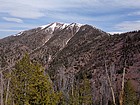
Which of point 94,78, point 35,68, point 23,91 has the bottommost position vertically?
point 94,78

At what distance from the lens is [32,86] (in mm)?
26531

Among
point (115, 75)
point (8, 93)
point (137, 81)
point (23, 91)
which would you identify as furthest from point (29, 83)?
point (115, 75)

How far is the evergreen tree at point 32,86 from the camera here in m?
26.0

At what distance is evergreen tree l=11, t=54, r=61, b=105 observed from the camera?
26.0 metres

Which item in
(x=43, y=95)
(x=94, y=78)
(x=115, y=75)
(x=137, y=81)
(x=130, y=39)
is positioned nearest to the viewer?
(x=43, y=95)

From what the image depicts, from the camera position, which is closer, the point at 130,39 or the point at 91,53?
the point at 130,39

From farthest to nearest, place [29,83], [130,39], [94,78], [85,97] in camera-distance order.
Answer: [130,39]
[94,78]
[85,97]
[29,83]

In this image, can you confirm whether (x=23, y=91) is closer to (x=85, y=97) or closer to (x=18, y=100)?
(x=18, y=100)

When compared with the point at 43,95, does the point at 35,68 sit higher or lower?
higher

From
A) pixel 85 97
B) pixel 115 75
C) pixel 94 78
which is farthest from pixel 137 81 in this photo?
pixel 85 97

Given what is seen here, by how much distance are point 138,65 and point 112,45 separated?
1419 inches

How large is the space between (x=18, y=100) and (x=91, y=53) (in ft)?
374

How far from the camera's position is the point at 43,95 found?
26.0 metres

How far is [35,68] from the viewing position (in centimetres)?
2741
